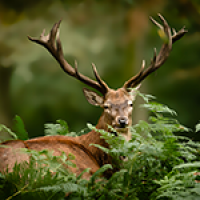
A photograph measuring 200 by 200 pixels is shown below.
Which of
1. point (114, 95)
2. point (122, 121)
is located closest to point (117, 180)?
point (122, 121)

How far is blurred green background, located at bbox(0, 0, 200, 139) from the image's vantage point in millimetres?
5699

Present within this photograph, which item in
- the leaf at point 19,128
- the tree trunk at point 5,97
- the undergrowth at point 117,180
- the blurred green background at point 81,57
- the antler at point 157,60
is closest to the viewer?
the undergrowth at point 117,180

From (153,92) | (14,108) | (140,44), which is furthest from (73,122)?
(140,44)

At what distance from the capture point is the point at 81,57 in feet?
21.3

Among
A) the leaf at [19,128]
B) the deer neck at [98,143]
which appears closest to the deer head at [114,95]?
the deer neck at [98,143]

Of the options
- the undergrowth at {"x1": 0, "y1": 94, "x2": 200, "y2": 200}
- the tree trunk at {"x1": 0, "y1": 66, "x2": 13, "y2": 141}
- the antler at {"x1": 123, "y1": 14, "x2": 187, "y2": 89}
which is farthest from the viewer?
the tree trunk at {"x1": 0, "y1": 66, "x2": 13, "y2": 141}

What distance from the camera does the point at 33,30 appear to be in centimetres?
632

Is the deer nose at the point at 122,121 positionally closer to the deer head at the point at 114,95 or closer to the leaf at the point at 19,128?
the deer head at the point at 114,95

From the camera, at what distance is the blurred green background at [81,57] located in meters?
5.70

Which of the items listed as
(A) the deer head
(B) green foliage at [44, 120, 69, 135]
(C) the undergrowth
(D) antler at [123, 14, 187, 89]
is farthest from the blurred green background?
(C) the undergrowth

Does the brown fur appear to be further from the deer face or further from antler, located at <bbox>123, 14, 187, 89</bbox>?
antler, located at <bbox>123, 14, 187, 89</bbox>

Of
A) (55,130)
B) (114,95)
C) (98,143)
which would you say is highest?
(114,95)

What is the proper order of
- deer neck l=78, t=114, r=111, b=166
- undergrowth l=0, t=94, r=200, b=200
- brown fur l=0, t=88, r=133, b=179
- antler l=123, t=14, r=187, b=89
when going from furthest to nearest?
antler l=123, t=14, r=187, b=89 < deer neck l=78, t=114, r=111, b=166 < brown fur l=0, t=88, r=133, b=179 < undergrowth l=0, t=94, r=200, b=200

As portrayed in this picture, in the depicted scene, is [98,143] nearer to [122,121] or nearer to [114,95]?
[122,121]
